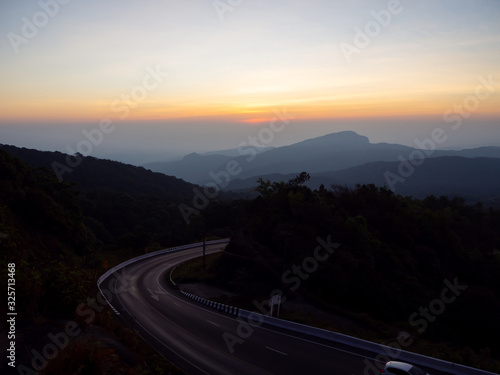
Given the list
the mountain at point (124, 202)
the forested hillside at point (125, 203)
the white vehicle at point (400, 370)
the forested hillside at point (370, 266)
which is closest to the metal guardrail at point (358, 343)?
the forested hillside at point (370, 266)

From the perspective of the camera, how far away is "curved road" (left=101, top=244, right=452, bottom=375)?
15562 millimetres

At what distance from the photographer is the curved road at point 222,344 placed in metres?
15.6

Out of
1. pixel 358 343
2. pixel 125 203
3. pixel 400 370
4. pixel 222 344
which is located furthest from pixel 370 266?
pixel 125 203

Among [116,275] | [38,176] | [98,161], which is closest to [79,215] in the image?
[38,176]

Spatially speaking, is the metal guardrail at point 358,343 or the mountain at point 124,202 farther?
the mountain at point 124,202

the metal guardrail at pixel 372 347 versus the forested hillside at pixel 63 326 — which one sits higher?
the forested hillside at pixel 63 326

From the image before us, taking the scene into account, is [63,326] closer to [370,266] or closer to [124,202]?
[370,266]

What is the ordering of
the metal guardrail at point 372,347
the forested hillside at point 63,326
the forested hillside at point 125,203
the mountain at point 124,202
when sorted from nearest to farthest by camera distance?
the forested hillside at point 63,326
the metal guardrail at point 372,347
the forested hillside at point 125,203
the mountain at point 124,202


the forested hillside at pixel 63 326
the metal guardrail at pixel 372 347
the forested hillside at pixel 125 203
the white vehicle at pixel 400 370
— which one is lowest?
the metal guardrail at pixel 372 347

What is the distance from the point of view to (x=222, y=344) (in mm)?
18391

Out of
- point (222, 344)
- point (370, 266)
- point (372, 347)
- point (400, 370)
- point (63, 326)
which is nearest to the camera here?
point (63, 326)

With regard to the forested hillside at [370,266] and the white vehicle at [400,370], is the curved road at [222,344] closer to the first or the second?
the white vehicle at [400,370]

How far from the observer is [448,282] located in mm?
40656

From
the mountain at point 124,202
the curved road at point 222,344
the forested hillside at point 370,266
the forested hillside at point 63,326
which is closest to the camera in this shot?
the forested hillside at point 63,326
